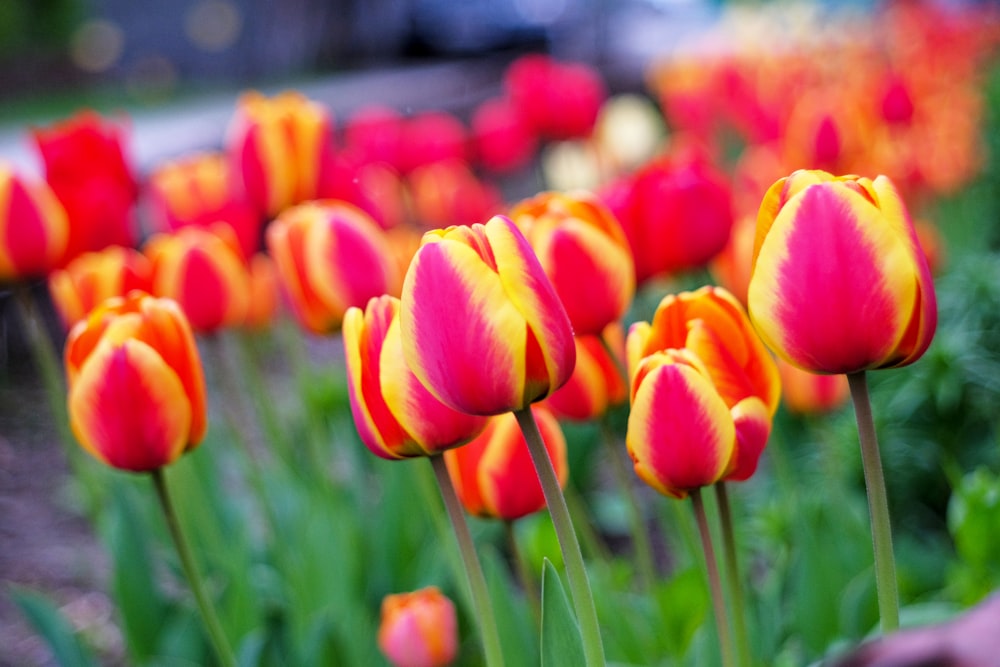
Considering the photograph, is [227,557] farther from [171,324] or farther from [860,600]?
[860,600]

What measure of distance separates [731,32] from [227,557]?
5.46 meters

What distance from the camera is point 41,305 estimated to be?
3787 millimetres

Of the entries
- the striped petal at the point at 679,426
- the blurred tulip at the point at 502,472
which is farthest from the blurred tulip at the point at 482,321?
the blurred tulip at the point at 502,472

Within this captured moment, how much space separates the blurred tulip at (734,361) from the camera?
30.3 inches

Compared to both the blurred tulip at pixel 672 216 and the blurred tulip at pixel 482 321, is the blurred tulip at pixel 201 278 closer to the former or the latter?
the blurred tulip at pixel 672 216

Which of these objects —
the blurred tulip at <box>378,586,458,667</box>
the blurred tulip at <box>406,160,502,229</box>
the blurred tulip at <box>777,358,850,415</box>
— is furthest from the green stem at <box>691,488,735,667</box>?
the blurred tulip at <box>406,160,502,229</box>

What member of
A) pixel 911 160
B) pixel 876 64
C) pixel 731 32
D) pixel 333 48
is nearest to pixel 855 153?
pixel 911 160

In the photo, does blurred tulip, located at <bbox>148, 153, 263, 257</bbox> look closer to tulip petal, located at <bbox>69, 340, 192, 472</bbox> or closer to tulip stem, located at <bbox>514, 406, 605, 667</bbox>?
tulip petal, located at <bbox>69, 340, 192, 472</bbox>

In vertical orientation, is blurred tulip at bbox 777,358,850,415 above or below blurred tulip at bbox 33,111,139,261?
below

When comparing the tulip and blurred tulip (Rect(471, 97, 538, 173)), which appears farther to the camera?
blurred tulip (Rect(471, 97, 538, 173))

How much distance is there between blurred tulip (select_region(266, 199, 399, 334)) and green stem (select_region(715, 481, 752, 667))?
612mm

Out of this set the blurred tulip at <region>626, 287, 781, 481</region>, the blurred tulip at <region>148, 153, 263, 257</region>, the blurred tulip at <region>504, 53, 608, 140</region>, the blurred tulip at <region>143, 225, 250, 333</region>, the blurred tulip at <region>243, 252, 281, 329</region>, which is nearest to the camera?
the blurred tulip at <region>626, 287, 781, 481</region>

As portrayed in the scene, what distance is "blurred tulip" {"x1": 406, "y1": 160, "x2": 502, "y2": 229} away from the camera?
7.43ft

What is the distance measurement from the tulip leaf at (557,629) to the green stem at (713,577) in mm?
114
